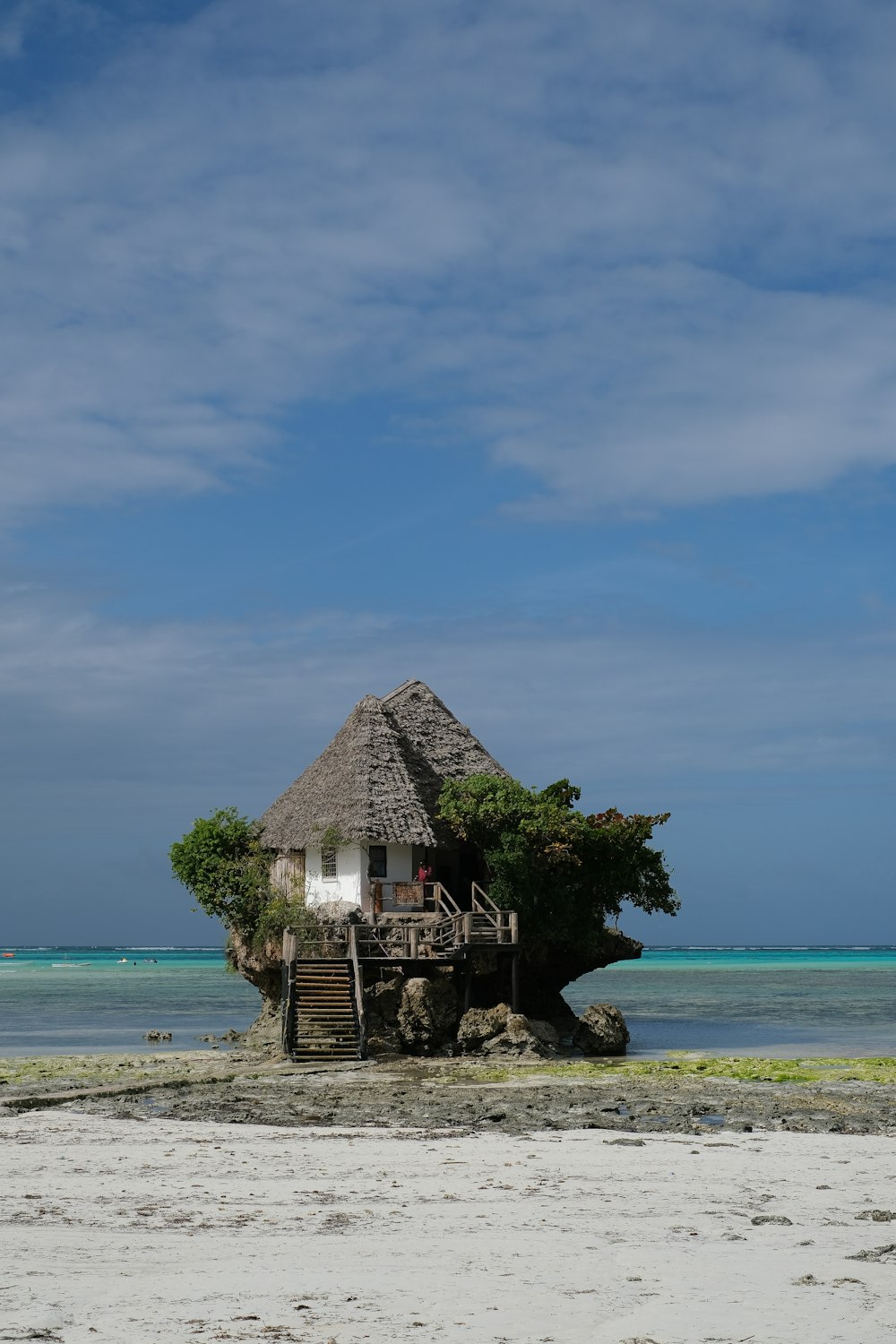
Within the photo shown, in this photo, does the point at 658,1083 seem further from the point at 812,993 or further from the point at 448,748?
the point at 812,993

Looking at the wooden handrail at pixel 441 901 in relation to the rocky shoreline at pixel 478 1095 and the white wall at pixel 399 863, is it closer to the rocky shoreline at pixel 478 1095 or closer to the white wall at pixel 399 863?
the white wall at pixel 399 863

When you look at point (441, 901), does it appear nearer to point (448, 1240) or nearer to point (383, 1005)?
point (383, 1005)

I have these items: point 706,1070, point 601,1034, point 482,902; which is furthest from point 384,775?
point 706,1070

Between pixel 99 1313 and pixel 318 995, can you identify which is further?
pixel 318 995

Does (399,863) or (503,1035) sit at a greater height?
(399,863)

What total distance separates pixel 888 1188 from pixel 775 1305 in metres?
4.73

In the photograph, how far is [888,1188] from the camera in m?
12.7

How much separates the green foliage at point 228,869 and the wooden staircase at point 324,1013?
15.9 ft

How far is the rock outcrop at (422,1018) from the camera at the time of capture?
29297 mm

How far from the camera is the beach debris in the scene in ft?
31.3

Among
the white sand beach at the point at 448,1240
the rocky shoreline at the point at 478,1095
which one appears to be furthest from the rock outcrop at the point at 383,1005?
the white sand beach at the point at 448,1240

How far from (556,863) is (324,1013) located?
739cm

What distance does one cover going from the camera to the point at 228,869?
3509cm

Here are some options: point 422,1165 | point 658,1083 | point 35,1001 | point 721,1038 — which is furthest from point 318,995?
point 35,1001
